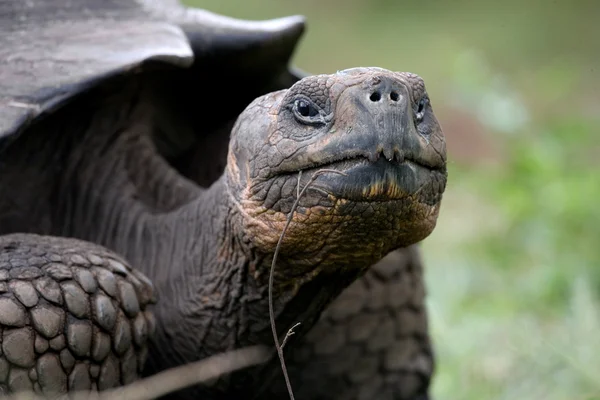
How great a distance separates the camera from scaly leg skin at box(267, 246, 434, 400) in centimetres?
372

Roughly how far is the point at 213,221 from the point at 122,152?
675 mm

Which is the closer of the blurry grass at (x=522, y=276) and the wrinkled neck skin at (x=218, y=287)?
the wrinkled neck skin at (x=218, y=287)

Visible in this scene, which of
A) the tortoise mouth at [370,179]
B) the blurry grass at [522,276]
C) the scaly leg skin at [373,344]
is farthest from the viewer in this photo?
the blurry grass at [522,276]

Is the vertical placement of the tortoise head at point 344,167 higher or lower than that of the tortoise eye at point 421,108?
lower

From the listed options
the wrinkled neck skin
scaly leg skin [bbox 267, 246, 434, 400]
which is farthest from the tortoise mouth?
scaly leg skin [bbox 267, 246, 434, 400]

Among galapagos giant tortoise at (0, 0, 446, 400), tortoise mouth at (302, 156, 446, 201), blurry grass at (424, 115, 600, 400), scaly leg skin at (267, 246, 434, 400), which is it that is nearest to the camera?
tortoise mouth at (302, 156, 446, 201)

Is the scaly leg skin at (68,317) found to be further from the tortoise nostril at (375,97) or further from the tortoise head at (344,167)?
the tortoise nostril at (375,97)

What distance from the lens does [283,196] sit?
2795 mm

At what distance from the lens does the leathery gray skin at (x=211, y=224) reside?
2668mm

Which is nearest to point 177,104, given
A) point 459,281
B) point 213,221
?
point 213,221

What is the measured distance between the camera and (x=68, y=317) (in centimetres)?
289

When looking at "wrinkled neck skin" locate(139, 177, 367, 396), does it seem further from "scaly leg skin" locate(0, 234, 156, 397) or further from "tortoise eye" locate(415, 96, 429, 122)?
"tortoise eye" locate(415, 96, 429, 122)

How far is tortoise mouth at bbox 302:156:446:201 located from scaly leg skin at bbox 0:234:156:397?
2.20 feet

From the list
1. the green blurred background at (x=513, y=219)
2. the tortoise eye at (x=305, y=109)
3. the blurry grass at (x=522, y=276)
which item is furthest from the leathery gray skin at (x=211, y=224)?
the green blurred background at (x=513, y=219)
